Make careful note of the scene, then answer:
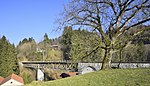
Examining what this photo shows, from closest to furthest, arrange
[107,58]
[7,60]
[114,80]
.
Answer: [114,80]
[107,58]
[7,60]

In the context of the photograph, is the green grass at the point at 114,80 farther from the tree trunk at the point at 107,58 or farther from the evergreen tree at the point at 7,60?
the evergreen tree at the point at 7,60

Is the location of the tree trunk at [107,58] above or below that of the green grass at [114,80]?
above

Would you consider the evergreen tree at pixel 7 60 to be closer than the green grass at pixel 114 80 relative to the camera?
No

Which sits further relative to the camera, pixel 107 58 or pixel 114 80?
pixel 107 58

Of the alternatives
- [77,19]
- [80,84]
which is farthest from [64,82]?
[77,19]

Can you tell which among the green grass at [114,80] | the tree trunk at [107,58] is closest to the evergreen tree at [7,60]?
the tree trunk at [107,58]

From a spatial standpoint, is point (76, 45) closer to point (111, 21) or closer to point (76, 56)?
point (76, 56)

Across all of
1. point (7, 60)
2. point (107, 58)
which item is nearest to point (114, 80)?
point (107, 58)

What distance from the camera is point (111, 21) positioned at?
13617 millimetres

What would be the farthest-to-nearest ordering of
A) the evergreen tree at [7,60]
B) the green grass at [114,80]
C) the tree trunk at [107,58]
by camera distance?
the evergreen tree at [7,60] → the tree trunk at [107,58] → the green grass at [114,80]

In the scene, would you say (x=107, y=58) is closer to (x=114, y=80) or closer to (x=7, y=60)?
(x=114, y=80)

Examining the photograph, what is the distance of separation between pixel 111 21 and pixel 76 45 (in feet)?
8.08

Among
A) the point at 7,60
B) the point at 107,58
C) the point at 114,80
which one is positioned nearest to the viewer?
the point at 114,80

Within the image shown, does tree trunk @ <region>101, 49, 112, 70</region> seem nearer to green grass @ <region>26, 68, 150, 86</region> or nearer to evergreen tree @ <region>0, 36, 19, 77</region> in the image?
green grass @ <region>26, 68, 150, 86</region>
